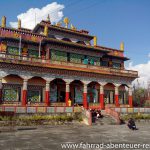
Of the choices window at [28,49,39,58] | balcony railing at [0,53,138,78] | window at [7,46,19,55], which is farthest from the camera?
window at [28,49,39,58]

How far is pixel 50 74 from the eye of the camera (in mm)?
26984

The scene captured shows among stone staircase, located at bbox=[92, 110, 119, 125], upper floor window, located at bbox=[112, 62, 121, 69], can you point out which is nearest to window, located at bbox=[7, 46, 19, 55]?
stone staircase, located at bbox=[92, 110, 119, 125]

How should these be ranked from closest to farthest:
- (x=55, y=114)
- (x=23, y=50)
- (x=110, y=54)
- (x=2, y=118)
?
(x=2, y=118) < (x=55, y=114) < (x=23, y=50) < (x=110, y=54)

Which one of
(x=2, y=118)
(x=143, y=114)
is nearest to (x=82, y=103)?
(x=143, y=114)

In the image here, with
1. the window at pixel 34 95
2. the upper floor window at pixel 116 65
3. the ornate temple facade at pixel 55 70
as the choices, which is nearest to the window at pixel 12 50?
the ornate temple facade at pixel 55 70

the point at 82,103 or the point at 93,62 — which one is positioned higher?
the point at 93,62

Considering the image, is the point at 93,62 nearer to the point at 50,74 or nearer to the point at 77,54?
the point at 77,54

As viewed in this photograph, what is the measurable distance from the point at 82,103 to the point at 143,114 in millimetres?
9021

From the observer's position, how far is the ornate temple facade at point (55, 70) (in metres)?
25.5

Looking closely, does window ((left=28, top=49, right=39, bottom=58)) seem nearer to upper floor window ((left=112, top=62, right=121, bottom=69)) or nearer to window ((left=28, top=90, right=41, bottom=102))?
window ((left=28, top=90, right=41, bottom=102))

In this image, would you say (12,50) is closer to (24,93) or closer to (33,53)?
(33,53)

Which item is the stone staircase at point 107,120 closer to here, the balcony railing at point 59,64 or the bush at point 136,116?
the bush at point 136,116

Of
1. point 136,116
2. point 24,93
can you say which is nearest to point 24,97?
point 24,93

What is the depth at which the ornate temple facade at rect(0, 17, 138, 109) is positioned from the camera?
25.5 metres
